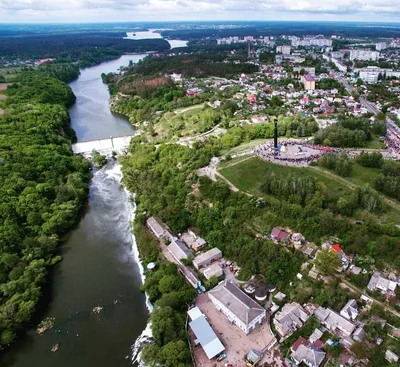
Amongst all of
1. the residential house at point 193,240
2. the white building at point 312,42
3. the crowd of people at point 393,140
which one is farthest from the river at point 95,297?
the white building at point 312,42

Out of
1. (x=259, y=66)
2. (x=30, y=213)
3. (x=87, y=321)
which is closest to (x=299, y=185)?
(x=87, y=321)

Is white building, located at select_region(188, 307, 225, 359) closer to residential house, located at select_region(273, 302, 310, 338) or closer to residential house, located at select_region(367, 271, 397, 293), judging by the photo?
residential house, located at select_region(273, 302, 310, 338)

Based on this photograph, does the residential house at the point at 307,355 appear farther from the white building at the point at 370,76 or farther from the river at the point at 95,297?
the white building at the point at 370,76

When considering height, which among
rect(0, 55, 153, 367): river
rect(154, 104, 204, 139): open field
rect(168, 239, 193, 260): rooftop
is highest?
rect(154, 104, 204, 139): open field

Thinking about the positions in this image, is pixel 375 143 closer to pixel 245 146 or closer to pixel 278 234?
pixel 245 146

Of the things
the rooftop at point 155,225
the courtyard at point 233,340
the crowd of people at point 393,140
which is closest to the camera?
the courtyard at point 233,340

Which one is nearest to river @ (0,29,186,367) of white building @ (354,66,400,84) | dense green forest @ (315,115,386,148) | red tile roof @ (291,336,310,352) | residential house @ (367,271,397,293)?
red tile roof @ (291,336,310,352)

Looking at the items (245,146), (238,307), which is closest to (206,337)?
(238,307)
